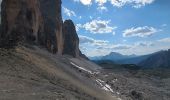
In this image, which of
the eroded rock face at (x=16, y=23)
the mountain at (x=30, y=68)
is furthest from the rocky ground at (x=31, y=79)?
the eroded rock face at (x=16, y=23)

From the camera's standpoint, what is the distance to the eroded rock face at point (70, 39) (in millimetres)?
139000

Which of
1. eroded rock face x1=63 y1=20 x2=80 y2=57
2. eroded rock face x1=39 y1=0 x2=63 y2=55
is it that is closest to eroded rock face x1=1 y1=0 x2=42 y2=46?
eroded rock face x1=39 y1=0 x2=63 y2=55

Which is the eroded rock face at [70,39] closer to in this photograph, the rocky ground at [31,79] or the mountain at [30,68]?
the mountain at [30,68]

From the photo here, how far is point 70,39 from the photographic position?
14312cm

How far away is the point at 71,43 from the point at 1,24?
242 feet

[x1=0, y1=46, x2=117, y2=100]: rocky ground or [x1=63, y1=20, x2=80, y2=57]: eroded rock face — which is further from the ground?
[x1=63, y1=20, x2=80, y2=57]: eroded rock face

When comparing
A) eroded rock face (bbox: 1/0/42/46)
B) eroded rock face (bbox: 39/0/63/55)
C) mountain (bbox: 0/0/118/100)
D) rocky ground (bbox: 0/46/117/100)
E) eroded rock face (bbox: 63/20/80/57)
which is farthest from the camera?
eroded rock face (bbox: 63/20/80/57)

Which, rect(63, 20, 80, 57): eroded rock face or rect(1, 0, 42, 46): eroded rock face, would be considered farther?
rect(63, 20, 80, 57): eroded rock face

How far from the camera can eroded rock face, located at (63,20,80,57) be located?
456 feet

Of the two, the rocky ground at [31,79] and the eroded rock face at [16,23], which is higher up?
the eroded rock face at [16,23]

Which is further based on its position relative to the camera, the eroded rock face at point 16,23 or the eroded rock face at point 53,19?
the eroded rock face at point 53,19

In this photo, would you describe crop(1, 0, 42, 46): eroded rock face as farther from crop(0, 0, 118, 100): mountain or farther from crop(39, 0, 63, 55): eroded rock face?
crop(39, 0, 63, 55): eroded rock face

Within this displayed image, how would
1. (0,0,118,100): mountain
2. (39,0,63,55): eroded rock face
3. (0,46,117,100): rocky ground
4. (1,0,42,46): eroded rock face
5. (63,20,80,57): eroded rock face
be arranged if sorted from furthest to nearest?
(63,20,80,57): eroded rock face, (39,0,63,55): eroded rock face, (1,0,42,46): eroded rock face, (0,0,118,100): mountain, (0,46,117,100): rocky ground

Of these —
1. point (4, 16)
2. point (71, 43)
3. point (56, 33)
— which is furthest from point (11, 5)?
point (71, 43)
